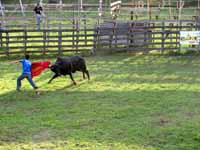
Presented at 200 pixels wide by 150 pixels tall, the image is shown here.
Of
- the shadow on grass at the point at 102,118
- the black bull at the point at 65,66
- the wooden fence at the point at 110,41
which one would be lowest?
the shadow on grass at the point at 102,118

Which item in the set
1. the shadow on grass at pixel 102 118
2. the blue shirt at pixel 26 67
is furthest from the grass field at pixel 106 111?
the blue shirt at pixel 26 67

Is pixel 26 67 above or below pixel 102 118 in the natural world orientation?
above


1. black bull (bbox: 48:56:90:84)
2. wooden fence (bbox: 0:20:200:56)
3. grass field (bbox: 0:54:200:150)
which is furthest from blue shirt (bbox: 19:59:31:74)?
wooden fence (bbox: 0:20:200:56)

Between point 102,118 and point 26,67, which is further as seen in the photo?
point 26,67

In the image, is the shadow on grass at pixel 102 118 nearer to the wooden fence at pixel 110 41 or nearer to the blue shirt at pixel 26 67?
the blue shirt at pixel 26 67

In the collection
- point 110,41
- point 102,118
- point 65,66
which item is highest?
point 110,41

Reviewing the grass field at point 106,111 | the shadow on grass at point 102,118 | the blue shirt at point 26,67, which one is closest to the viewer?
the grass field at point 106,111

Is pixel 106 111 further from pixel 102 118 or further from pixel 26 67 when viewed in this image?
pixel 26 67

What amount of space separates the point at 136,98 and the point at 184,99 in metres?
1.24

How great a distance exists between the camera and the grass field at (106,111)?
7.93 meters

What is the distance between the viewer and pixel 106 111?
10023 mm

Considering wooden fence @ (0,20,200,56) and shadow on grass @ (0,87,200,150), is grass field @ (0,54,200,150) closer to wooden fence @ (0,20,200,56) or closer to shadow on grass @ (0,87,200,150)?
shadow on grass @ (0,87,200,150)

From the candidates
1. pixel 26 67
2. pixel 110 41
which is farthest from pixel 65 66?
pixel 110 41

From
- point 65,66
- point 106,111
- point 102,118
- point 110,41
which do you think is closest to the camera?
point 102,118
